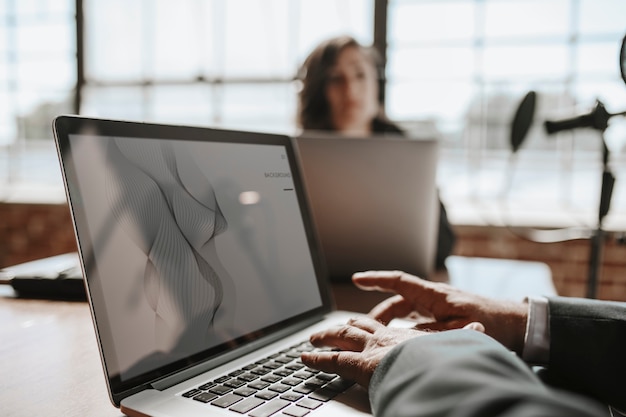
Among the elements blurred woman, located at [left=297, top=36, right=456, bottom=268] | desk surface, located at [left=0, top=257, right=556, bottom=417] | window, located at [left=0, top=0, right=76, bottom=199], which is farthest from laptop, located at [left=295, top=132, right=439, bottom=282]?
window, located at [left=0, top=0, right=76, bottom=199]

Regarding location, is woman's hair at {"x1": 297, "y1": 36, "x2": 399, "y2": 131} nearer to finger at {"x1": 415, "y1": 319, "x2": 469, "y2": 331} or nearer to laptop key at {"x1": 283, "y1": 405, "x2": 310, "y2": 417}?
finger at {"x1": 415, "y1": 319, "x2": 469, "y2": 331}

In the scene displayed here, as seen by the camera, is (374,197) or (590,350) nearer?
(590,350)

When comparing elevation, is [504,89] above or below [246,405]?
above

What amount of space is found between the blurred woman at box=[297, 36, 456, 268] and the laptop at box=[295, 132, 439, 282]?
1.44 meters

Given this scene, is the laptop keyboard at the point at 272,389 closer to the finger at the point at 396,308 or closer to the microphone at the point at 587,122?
the finger at the point at 396,308

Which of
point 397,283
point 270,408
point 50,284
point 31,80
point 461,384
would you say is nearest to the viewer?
point 461,384

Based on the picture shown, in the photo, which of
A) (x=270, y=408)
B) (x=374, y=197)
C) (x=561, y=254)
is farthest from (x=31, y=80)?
(x=270, y=408)

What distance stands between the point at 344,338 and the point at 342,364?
0.05 metres

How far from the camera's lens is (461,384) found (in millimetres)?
367

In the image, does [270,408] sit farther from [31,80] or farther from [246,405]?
[31,80]

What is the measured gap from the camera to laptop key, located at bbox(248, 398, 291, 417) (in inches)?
18.9

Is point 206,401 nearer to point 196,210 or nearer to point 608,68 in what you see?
point 196,210

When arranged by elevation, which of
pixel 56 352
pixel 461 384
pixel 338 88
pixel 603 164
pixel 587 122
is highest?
pixel 338 88

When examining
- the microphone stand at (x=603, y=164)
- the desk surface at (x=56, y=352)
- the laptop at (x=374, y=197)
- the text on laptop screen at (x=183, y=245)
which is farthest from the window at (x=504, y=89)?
the text on laptop screen at (x=183, y=245)
